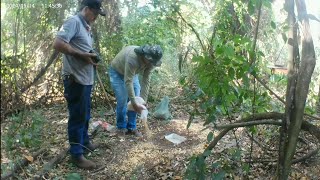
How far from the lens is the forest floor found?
3.26 metres

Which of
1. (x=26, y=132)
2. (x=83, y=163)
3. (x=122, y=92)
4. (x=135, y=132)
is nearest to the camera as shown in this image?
(x=83, y=163)

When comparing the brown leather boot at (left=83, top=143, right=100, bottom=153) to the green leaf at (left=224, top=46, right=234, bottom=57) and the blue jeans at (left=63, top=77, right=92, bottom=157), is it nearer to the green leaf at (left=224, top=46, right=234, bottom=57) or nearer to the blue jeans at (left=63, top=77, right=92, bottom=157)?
the blue jeans at (left=63, top=77, right=92, bottom=157)

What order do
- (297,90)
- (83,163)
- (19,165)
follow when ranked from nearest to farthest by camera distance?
1. (297,90)
2. (19,165)
3. (83,163)

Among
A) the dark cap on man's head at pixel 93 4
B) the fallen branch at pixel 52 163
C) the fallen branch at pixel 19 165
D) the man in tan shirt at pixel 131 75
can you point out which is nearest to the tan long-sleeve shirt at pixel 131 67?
the man in tan shirt at pixel 131 75

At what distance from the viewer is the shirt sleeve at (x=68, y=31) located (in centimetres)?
327

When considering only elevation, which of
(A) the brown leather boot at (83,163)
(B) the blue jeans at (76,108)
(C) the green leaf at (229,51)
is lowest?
(A) the brown leather boot at (83,163)

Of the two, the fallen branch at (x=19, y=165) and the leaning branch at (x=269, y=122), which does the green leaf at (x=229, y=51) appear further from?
the fallen branch at (x=19, y=165)

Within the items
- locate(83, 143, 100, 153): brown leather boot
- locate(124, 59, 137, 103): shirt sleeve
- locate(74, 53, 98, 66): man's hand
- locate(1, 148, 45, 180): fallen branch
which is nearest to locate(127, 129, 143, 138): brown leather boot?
locate(83, 143, 100, 153): brown leather boot

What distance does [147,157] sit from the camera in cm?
394

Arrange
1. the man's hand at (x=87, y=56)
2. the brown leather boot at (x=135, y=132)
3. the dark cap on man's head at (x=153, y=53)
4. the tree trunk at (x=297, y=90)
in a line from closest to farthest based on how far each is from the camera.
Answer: the tree trunk at (x=297, y=90) → the man's hand at (x=87, y=56) → the dark cap on man's head at (x=153, y=53) → the brown leather boot at (x=135, y=132)

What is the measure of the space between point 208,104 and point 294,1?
1.00 meters

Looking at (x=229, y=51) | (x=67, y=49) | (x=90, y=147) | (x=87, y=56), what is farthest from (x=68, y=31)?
(x=229, y=51)

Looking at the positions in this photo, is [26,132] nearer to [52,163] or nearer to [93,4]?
[52,163]

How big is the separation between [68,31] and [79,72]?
402 millimetres
